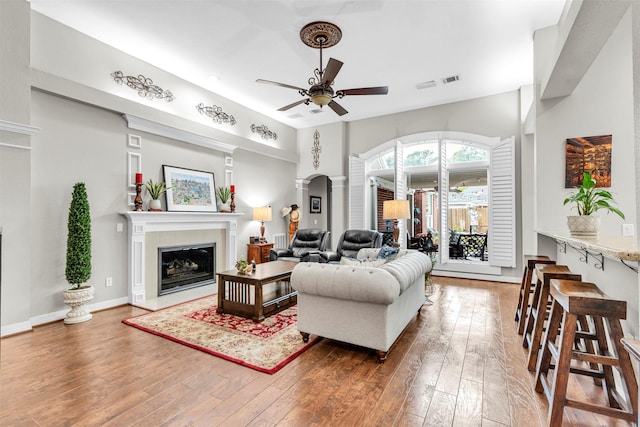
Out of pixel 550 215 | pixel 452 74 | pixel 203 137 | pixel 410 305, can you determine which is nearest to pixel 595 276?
pixel 550 215

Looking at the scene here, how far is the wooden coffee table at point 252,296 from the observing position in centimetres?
342

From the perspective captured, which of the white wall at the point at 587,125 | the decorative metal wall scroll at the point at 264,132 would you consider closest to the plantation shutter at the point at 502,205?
the white wall at the point at 587,125

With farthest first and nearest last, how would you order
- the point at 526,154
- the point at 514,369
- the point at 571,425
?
the point at 526,154, the point at 514,369, the point at 571,425

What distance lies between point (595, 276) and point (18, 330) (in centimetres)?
557

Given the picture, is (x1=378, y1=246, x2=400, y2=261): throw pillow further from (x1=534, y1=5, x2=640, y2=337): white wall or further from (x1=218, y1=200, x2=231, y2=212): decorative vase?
(x1=218, y1=200, x2=231, y2=212): decorative vase

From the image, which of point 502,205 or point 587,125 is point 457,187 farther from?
point 587,125

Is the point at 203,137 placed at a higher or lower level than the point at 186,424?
higher

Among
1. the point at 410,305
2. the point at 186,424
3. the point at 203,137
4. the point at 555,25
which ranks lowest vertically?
the point at 186,424

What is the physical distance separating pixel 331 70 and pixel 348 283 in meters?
2.25

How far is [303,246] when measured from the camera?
595 cm

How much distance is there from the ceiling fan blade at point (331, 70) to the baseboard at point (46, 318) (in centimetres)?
403

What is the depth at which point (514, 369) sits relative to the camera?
7.70ft

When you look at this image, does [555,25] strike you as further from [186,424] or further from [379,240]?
[186,424]

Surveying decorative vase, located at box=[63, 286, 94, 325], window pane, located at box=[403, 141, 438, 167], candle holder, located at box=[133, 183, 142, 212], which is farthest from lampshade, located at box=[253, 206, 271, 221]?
window pane, located at box=[403, 141, 438, 167]
